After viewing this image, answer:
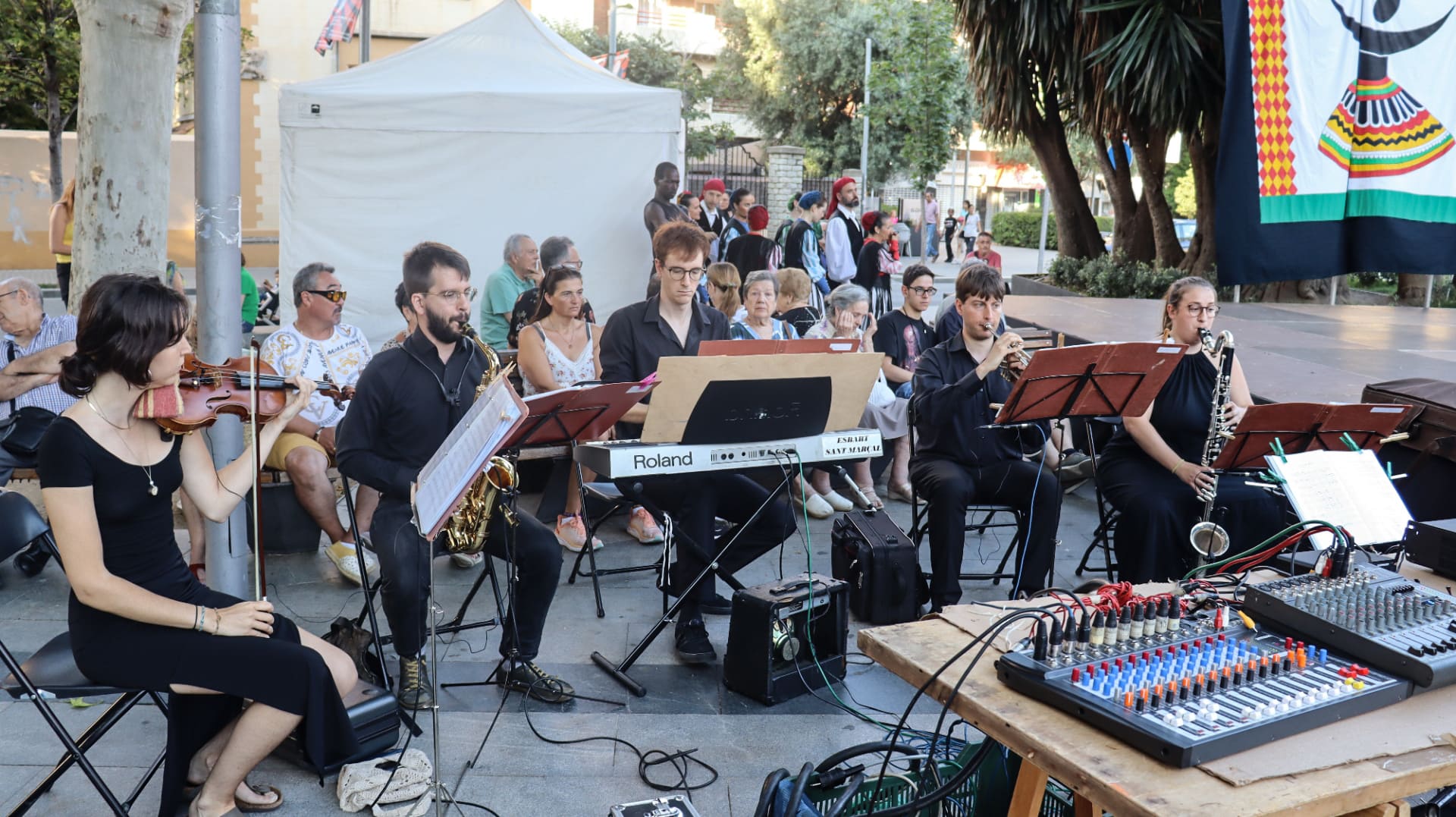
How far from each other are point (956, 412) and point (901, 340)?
196 centimetres

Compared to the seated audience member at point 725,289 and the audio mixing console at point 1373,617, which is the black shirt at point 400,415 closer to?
the audio mixing console at point 1373,617

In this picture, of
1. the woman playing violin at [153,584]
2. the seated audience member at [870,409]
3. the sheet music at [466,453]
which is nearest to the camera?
the sheet music at [466,453]

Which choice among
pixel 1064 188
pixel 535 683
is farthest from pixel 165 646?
pixel 1064 188

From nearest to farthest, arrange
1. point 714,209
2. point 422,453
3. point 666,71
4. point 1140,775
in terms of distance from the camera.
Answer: point 1140,775 → point 422,453 → point 714,209 → point 666,71

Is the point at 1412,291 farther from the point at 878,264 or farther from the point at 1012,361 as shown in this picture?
the point at 1012,361

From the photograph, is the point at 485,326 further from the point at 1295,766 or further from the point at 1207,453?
the point at 1295,766

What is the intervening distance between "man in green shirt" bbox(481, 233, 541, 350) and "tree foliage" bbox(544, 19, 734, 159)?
2753 cm

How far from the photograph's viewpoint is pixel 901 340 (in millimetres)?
6828

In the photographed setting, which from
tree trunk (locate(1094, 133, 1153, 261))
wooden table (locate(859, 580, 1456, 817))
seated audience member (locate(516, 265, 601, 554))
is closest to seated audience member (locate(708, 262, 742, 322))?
seated audience member (locate(516, 265, 601, 554))

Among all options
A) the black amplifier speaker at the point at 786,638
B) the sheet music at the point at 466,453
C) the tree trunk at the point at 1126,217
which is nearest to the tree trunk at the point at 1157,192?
the tree trunk at the point at 1126,217

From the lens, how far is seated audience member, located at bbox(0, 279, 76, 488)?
499 cm

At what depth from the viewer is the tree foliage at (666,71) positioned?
117 feet

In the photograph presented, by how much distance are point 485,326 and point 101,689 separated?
467cm

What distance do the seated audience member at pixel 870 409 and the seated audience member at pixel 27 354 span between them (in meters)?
4.02
